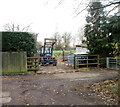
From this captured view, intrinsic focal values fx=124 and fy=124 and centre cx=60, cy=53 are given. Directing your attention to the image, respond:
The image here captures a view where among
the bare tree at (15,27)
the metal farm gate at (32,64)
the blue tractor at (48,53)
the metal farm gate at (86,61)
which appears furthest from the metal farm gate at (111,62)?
the bare tree at (15,27)

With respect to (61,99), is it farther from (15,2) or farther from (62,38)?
(62,38)

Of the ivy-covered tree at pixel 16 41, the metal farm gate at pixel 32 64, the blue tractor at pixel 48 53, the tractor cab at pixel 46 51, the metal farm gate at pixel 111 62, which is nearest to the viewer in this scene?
the ivy-covered tree at pixel 16 41

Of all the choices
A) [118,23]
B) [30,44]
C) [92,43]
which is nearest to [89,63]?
[92,43]

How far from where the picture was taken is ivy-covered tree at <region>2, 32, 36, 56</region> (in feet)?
29.3

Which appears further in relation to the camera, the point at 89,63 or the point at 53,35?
the point at 53,35

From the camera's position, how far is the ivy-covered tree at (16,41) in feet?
29.3

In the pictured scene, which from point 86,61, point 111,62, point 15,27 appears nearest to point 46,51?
A: point 86,61

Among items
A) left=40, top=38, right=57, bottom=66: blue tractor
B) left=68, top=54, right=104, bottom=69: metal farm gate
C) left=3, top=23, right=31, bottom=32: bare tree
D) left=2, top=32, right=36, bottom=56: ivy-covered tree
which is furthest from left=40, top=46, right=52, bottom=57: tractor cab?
left=3, top=23, right=31, bottom=32: bare tree

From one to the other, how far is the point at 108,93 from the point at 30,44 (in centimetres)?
676

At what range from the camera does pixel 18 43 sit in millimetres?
9133

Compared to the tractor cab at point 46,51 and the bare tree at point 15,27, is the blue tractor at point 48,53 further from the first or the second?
the bare tree at point 15,27

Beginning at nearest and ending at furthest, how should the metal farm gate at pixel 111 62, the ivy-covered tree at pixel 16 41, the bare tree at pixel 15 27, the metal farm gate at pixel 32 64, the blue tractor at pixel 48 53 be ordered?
the ivy-covered tree at pixel 16 41
the metal farm gate at pixel 32 64
the metal farm gate at pixel 111 62
the blue tractor at pixel 48 53
the bare tree at pixel 15 27

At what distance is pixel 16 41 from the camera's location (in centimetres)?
911

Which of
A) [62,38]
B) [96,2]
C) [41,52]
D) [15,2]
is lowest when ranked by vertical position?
[41,52]
